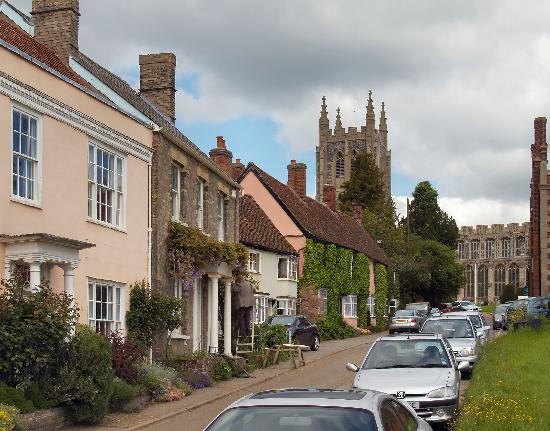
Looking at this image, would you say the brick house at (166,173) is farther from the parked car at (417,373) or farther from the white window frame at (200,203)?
the parked car at (417,373)

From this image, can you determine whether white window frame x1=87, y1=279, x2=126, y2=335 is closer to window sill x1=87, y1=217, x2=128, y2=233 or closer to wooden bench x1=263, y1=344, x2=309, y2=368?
window sill x1=87, y1=217, x2=128, y2=233

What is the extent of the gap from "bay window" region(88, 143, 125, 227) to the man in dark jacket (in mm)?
8753

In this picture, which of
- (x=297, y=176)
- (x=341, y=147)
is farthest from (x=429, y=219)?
(x=297, y=176)

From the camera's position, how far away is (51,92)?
17094mm

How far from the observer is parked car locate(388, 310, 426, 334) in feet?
151

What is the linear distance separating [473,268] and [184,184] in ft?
379

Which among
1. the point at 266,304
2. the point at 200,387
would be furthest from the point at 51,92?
the point at 266,304

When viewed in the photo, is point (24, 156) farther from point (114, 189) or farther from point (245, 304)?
point (245, 304)

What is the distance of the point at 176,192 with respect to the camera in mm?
23641

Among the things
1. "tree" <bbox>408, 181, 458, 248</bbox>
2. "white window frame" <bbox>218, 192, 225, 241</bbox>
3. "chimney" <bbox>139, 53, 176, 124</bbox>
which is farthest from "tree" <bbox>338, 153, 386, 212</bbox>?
"chimney" <bbox>139, 53, 176, 124</bbox>

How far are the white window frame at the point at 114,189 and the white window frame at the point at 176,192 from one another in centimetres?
302

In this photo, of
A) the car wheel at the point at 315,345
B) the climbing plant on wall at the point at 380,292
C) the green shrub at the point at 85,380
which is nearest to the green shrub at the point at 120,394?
the green shrub at the point at 85,380

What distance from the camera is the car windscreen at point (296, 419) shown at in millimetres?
6758

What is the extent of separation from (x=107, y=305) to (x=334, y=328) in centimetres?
2803
